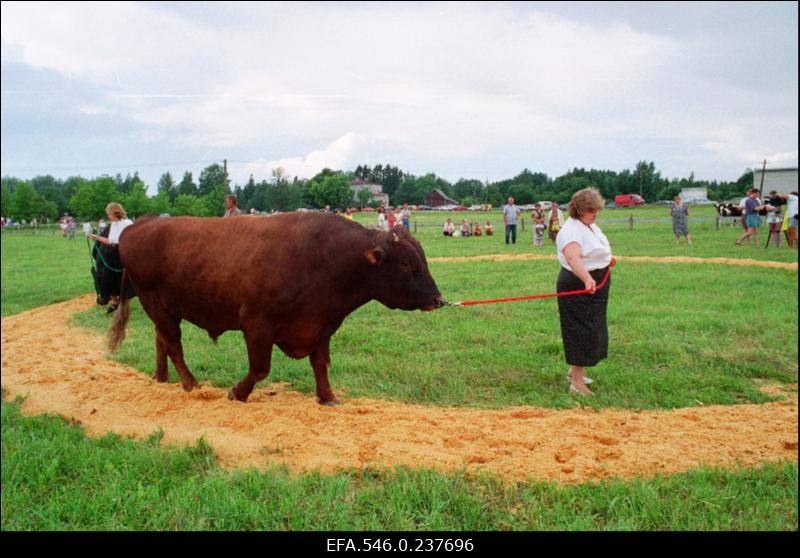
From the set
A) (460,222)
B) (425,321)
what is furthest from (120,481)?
(460,222)

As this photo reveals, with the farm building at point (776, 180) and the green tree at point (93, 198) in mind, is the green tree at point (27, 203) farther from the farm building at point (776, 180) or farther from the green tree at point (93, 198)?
the farm building at point (776, 180)

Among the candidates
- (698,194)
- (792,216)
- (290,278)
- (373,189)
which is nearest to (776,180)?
(698,194)

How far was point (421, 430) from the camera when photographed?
17.5 feet

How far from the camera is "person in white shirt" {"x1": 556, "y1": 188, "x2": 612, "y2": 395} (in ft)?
21.2

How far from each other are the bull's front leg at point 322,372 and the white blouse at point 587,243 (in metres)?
2.55

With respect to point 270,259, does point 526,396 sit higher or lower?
lower

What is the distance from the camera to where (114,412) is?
5973 mm

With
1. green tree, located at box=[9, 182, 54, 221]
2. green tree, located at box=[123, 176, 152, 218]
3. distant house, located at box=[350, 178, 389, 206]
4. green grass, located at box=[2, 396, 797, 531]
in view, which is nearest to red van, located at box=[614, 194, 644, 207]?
distant house, located at box=[350, 178, 389, 206]

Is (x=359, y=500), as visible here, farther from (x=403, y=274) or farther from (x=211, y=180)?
(x=211, y=180)

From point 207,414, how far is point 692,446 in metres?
4.07

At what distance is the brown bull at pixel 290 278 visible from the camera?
19.4ft

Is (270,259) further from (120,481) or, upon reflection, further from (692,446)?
(692,446)

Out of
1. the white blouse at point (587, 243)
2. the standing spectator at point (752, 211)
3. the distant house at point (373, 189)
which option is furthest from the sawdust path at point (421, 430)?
the standing spectator at point (752, 211)

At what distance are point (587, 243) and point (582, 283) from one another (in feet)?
1.40
